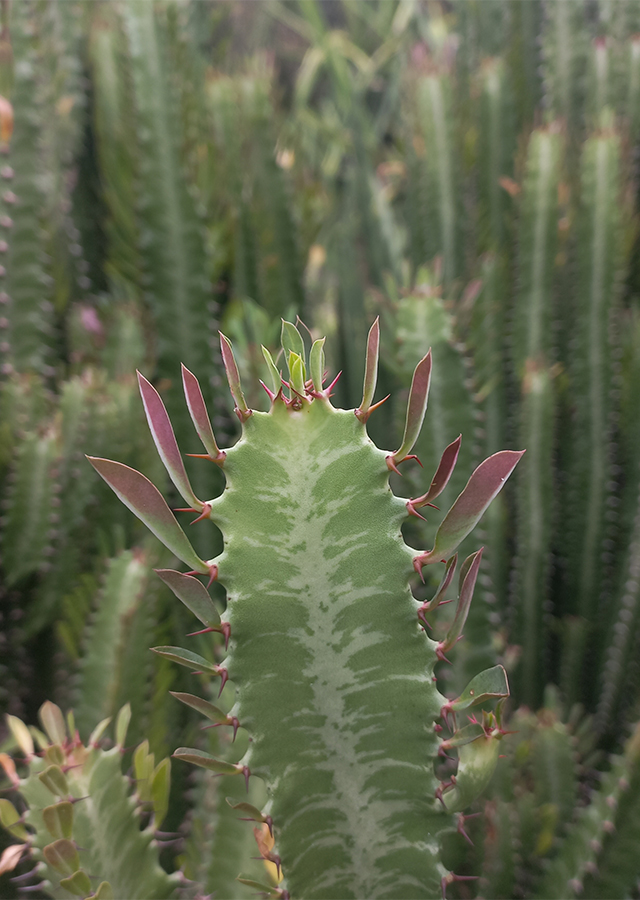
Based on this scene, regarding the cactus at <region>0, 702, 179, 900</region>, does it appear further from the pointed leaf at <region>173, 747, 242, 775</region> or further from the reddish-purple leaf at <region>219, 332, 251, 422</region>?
the reddish-purple leaf at <region>219, 332, 251, 422</region>

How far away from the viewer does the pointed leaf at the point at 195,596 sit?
416 mm

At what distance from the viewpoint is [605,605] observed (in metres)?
1.28

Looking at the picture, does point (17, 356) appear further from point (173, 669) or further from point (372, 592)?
point (372, 592)

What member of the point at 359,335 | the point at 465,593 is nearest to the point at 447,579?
the point at 465,593

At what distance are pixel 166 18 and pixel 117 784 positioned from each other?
1.23m

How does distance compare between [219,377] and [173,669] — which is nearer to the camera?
[173,669]

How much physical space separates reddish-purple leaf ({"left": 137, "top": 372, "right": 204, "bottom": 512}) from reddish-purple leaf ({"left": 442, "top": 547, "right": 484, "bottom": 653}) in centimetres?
17

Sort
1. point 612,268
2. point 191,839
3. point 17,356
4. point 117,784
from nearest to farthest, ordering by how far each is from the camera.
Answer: point 117,784 → point 191,839 → point 17,356 → point 612,268

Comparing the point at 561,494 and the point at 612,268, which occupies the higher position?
the point at 612,268

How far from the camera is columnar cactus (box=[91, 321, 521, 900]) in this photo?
0.42 m

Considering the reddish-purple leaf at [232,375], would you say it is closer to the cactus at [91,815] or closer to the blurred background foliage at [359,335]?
the cactus at [91,815]

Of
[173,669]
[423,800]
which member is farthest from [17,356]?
[423,800]

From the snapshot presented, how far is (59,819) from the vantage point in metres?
0.48

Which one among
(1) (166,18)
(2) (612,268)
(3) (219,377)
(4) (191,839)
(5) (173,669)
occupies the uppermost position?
(1) (166,18)
